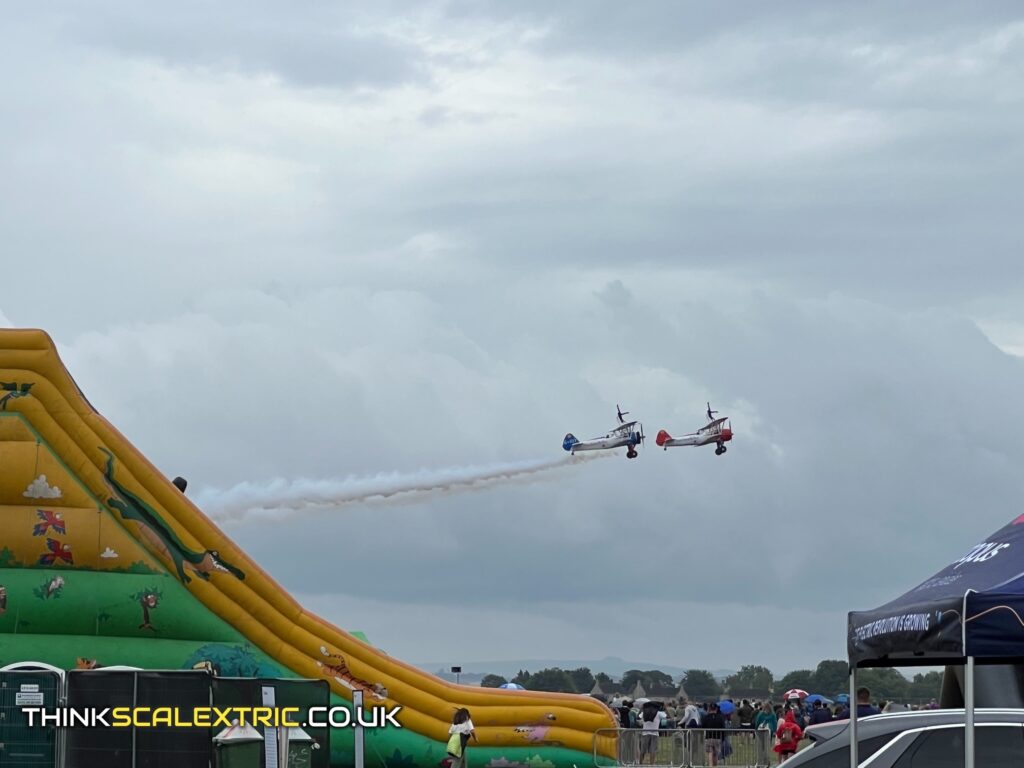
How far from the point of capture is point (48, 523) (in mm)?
22078

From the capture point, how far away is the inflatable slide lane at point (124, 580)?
21.9m

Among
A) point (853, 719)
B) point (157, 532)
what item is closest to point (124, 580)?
point (157, 532)

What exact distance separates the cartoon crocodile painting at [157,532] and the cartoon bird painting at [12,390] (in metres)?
1.42

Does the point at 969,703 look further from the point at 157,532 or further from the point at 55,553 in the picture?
the point at 55,553

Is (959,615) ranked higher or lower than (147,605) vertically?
lower

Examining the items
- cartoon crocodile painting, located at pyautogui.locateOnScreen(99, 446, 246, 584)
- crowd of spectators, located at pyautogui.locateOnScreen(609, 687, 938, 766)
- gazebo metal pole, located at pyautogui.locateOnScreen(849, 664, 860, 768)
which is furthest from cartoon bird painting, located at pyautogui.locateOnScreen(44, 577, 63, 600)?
gazebo metal pole, located at pyautogui.locateOnScreen(849, 664, 860, 768)

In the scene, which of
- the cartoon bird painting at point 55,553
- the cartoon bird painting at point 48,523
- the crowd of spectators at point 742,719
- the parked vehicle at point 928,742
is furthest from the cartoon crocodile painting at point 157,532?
the parked vehicle at point 928,742

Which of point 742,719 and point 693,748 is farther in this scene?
point 742,719

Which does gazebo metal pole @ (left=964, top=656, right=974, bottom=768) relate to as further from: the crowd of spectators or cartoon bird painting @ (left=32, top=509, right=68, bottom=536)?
cartoon bird painting @ (left=32, top=509, right=68, bottom=536)

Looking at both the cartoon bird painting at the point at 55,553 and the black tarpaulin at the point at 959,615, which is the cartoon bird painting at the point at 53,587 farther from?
the black tarpaulin at the point at 959,615

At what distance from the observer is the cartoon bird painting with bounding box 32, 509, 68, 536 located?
2202 cm

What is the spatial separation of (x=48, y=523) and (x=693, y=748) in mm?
12601

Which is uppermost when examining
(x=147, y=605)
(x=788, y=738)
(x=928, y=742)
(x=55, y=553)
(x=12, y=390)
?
(x=12, y=390)

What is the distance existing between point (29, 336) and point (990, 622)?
16851mm
